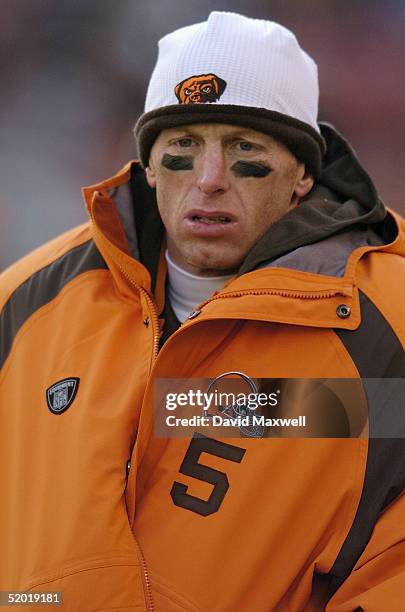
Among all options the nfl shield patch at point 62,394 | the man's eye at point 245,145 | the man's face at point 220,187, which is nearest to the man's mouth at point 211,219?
the man's face at point 220,187

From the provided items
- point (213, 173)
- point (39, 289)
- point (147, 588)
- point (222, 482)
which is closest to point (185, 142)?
point (213, 173)

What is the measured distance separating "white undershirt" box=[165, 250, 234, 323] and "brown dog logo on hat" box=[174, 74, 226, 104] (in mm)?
386

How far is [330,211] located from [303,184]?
14 cm

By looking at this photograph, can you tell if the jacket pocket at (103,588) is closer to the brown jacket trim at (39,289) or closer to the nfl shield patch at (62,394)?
the nfl shield patch at (62,394)

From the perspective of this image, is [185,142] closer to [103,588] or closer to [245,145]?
[245,145]

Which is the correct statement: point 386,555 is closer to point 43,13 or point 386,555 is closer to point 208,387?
point 208,387

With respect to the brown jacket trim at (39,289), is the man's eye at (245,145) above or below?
above

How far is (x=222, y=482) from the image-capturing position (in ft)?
4.99

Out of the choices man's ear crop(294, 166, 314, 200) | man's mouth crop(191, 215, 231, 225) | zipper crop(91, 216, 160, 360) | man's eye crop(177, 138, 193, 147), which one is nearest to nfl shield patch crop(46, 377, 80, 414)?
zipper crop(91, 216, 160, 360)

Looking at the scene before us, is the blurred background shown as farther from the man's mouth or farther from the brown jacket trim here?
the man's mouth

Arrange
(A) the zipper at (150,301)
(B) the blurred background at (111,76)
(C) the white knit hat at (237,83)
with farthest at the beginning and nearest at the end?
1. (B) the blurred background at (111,76)
2. (C) the white knit hat at (237,83)
3. (A) the zipper at (150,301)

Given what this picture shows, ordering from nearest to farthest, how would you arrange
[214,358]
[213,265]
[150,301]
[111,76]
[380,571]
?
[380,571]
[214,358]
[150,301]
[213,265]
[111,76]

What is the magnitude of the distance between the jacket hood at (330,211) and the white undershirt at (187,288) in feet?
0.59

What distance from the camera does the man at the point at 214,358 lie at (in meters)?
1.49
